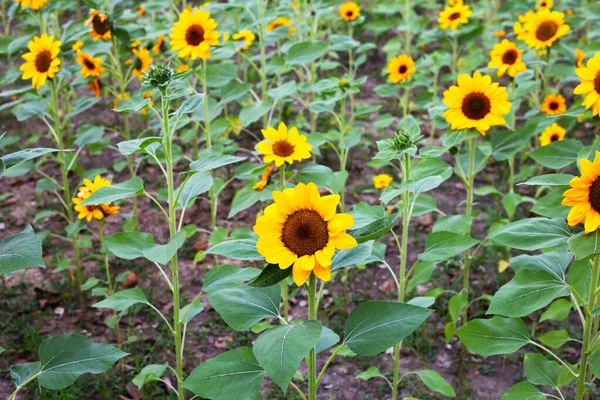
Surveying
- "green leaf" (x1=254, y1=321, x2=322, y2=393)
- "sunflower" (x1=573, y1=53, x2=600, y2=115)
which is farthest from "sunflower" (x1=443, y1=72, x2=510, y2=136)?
"green leaf" (x1=254, y1=321, x2=322, y2=393)

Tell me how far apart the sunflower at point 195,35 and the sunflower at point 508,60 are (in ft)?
5.47

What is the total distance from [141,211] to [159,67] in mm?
2299

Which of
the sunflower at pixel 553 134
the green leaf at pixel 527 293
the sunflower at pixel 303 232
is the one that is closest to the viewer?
the sunflower at pixel 303 232

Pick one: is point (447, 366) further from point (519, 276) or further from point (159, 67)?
point (159, 67)

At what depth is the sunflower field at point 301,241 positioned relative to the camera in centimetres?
198

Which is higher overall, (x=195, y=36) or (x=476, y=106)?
(x=195, y=36)

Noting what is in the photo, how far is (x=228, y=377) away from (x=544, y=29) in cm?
304

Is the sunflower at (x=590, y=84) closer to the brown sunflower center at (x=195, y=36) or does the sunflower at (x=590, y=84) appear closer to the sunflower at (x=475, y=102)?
the sunflower at (x=475, y=102)

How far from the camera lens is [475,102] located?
2.94 metres

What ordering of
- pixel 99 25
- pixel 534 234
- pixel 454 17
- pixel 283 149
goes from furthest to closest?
pixel 454 17 → pixel 99 25 → pixel 283 149 → pixel 534 234

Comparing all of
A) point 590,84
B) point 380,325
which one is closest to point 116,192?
point 380,325

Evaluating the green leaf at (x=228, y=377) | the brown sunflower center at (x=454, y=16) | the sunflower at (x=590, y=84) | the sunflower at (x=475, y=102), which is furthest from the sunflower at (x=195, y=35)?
the brown sunflower center at (x=454, y=16)

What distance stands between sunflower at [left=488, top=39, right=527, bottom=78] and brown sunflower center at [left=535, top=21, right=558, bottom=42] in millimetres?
182

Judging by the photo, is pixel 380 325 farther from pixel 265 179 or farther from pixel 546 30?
pixel 546 30
